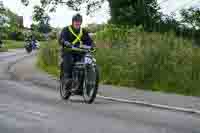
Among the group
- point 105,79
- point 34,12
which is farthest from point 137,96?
point 34,12

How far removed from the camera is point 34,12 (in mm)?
37094

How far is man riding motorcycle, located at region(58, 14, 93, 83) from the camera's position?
13.8 metres

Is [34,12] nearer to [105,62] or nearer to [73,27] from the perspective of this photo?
[105,62]

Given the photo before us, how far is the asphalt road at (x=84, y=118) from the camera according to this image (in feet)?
30.4

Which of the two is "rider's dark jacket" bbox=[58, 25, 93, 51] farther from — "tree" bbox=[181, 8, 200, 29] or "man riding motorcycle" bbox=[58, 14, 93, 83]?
"tree" bbox=[181, 8, 200, 29]

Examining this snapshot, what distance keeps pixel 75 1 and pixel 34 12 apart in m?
2.40

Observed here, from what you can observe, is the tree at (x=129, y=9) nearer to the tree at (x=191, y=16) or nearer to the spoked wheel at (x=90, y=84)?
the tree at (x=191, y=16)

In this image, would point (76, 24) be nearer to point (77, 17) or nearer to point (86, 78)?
point (77, 17)

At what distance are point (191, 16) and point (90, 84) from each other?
70.0ft

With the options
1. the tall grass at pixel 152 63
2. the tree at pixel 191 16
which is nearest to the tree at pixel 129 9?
the tree at pixel 191 16

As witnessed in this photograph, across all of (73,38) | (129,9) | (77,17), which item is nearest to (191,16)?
(129,9)

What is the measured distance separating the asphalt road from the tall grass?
3.82m

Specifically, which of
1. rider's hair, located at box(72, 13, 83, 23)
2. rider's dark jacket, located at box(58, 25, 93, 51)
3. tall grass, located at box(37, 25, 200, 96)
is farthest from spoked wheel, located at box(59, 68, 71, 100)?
tall grass, located at box(37, 25, 200, 96)

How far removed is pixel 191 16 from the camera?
112 feet
